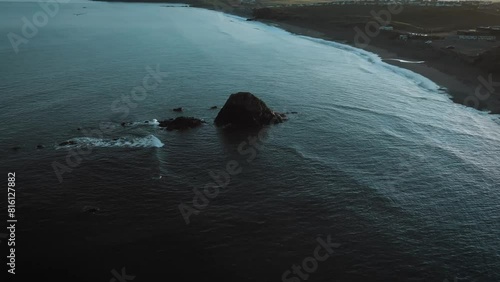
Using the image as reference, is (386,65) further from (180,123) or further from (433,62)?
(180,123)

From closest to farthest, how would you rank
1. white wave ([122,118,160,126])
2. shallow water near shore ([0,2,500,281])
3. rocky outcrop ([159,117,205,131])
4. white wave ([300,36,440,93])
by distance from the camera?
shallow water near shore ([0,2,500,281]) < rocky outcrop ([159,117,205,131]) < white wave ([122,118,160,126]) < white wave ([300,36,440,93])

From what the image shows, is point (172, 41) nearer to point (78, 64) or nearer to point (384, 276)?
point (78, 64)

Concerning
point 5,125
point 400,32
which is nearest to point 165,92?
point 5,125

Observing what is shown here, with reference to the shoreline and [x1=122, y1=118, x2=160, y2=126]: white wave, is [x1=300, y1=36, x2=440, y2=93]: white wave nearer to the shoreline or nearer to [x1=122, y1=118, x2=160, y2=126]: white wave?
the shoreline

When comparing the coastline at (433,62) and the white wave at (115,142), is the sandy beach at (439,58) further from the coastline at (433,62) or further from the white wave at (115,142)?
the white wave at (115,142)

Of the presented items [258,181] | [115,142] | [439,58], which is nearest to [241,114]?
[115,142]

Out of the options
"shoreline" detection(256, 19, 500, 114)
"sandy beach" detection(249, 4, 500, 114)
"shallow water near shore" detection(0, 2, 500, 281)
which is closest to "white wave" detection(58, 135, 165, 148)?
"shallow water near shore" detection(0, 2, 500, 281)
